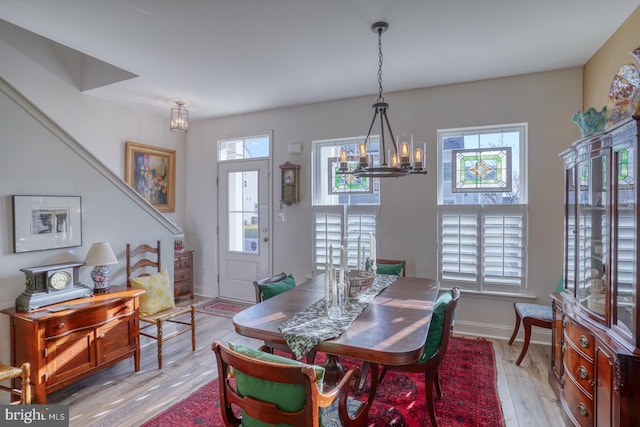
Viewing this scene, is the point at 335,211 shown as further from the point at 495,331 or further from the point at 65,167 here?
the point at 65,167

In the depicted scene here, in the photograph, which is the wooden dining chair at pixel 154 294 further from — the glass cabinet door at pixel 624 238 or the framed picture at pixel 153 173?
the glass cabinet door at pixel 624 238

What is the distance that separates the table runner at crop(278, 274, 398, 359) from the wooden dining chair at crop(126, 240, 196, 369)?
161cm

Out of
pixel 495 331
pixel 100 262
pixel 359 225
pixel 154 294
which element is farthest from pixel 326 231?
pixel 100 262

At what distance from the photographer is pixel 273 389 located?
1268 mm

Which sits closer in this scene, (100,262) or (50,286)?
(50,286)

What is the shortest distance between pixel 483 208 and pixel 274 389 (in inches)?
123

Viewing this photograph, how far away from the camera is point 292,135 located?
14.8ft

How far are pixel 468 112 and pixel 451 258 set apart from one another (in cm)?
164

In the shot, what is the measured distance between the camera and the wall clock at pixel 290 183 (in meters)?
4.45

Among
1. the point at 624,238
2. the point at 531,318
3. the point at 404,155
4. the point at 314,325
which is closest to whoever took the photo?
the point at 624,238

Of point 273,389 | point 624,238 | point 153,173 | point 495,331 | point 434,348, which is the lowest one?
point 495,331

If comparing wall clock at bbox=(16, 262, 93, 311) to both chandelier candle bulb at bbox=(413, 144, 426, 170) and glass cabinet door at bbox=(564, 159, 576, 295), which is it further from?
glass cabinet door at bbox=(564, 159, 576, 295)

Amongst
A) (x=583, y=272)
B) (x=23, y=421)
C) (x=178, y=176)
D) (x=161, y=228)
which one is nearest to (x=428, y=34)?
(x=583, y=272)

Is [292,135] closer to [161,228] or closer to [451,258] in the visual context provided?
[161,228]
